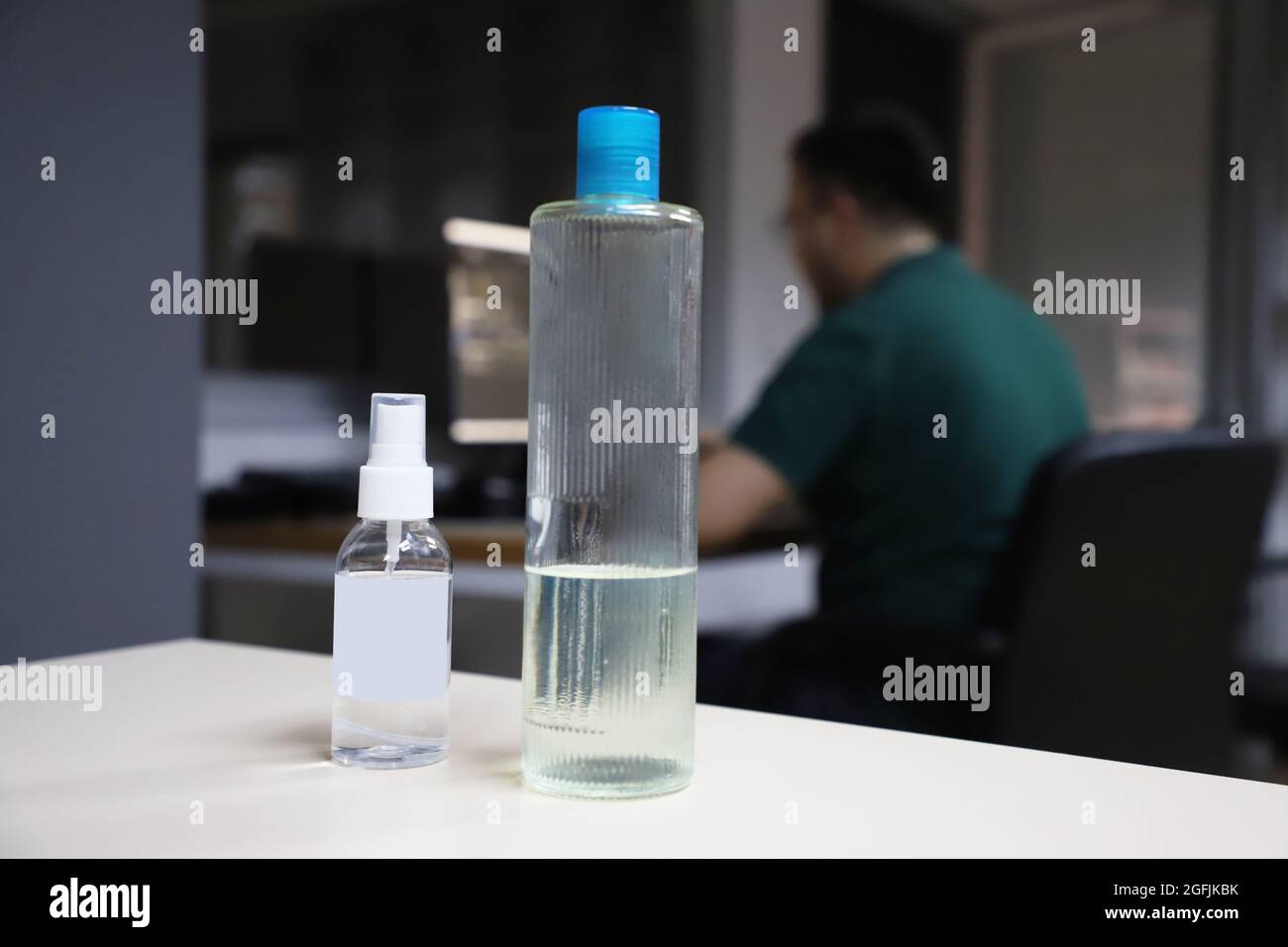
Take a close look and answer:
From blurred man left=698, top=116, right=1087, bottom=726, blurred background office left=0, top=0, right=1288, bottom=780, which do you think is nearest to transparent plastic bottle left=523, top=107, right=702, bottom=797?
blurred man left=698, top=116, right=1087, bottom=726

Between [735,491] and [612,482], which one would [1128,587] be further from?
[612,482]

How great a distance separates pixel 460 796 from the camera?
20.2 inches

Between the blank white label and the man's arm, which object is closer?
the blank white label

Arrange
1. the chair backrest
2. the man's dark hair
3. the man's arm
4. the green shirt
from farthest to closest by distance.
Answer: the man's dark hair
the man's arm
the green shirt
the chair backrest

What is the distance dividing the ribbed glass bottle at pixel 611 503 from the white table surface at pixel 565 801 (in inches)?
1.0

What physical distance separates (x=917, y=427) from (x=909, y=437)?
2 centimetres

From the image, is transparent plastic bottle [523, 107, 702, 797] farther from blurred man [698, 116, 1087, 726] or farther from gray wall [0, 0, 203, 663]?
blurred man [698, 116, 1087, 726]

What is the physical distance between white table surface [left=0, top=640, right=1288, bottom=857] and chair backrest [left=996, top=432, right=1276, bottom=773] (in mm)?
499

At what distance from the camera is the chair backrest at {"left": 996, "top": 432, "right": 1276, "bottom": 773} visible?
1066 millimetres

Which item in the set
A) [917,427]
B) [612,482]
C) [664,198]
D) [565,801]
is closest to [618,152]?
[612,482]

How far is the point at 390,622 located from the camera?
562mm
